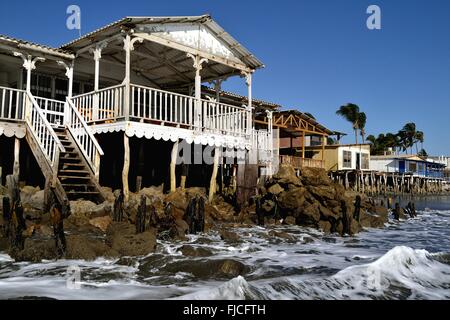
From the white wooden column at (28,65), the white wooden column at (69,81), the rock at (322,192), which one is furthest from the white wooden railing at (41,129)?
the rock at (322,192)

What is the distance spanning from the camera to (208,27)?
15.8 m

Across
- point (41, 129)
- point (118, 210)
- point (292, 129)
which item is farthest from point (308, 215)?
point (292, 129)

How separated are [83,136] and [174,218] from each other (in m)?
4.54

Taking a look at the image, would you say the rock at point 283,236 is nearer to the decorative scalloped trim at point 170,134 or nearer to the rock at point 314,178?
the decorative scalloped trim at point 170,134

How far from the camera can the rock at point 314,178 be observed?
54.0 ft

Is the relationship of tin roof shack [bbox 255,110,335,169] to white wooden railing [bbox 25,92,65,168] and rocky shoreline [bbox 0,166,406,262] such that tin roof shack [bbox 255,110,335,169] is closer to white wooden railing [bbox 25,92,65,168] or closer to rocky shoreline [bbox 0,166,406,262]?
rocky shoreline [bbox 0,166,406,262]

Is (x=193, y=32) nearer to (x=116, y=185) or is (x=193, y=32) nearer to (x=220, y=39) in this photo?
(x=220, y=39)

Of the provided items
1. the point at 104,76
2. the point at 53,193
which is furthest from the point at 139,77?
the point at 53,193

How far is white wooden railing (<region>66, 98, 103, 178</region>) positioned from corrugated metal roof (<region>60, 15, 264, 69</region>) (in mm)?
2530

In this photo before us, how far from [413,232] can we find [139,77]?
1346 cm

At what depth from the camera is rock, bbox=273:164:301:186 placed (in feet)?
55.2

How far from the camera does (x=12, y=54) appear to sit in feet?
48.0

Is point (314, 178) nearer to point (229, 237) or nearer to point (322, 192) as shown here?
point (322, 192)

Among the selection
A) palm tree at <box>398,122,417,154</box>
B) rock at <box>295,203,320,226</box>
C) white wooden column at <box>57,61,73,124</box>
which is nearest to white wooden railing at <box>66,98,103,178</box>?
white wooden column at <box>57,61,73,124</box>
